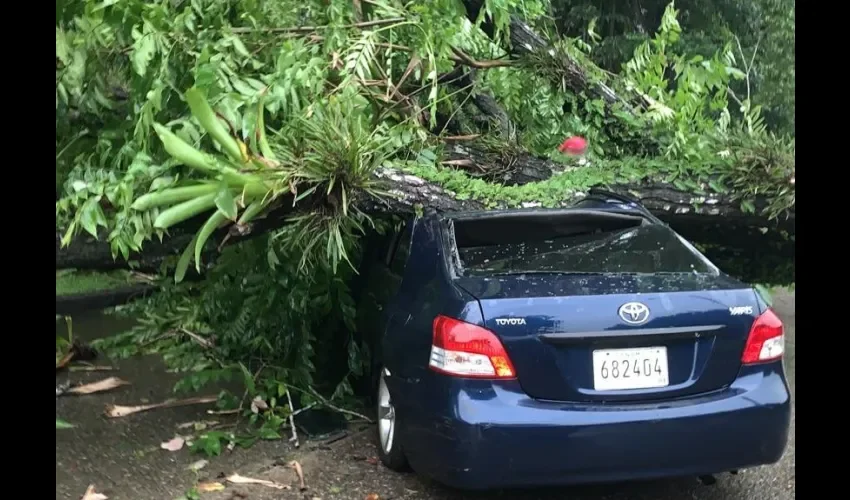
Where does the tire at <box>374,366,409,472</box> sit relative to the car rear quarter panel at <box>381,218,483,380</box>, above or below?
below

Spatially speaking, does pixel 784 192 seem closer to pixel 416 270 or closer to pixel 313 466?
pixel 416 270

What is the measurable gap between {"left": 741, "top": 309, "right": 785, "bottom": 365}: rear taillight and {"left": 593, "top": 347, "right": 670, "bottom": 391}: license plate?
0.38m

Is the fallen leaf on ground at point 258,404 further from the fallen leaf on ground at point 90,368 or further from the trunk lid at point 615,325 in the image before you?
Answer: the trunk lid at point 615,325

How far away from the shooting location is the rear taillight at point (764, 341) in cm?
295

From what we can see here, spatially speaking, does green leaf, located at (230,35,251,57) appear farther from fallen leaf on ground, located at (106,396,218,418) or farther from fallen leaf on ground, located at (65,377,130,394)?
fallen leaf on ground, located at (65,377,130,394)

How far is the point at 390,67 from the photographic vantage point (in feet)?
14.6

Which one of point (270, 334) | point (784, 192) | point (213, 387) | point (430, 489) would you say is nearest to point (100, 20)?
point (270, 334)

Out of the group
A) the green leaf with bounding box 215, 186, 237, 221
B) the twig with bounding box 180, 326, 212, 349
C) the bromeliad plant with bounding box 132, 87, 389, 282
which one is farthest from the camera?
the twig with bounding box 180, 326, 212, 349

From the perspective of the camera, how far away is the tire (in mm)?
3594

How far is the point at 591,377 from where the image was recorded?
280cm

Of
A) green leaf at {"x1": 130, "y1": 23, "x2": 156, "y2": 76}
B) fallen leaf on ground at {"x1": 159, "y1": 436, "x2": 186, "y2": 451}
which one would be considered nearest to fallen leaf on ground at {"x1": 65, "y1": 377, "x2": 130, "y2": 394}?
fallen leaf on ground at {"x1": 159, "y1": 436, "x2": 186, "y2": 451}

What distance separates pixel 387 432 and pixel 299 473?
19.1 inches

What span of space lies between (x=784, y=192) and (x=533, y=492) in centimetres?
220

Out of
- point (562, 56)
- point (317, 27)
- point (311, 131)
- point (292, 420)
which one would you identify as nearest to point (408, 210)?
point (311, 131)
